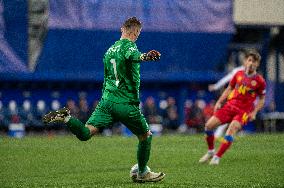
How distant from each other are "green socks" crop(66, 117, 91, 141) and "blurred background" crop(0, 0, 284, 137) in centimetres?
2437

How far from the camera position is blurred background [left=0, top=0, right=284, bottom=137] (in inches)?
1527

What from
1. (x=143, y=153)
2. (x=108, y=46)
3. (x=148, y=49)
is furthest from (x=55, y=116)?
(x=148, y=49)

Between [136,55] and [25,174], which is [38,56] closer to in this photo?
[25,174]

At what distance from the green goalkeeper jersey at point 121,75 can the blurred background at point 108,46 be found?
24297 mm

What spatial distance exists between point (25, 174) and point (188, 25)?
27784 millimetres

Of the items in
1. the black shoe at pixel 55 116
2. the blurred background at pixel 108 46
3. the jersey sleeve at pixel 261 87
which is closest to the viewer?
the black shoe at pixel 55 116

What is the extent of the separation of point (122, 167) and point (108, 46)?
24826 mm

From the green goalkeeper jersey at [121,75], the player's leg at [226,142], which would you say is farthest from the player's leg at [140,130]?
the player's leg at [226,142]

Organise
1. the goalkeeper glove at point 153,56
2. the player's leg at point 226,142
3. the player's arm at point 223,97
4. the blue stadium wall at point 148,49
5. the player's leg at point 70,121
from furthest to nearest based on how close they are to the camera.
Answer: the blue stadium wall at point 148,49
the player's arm at point 223,97
the player's leg at point 226,142
the player's leg at point 70,121
the goalkeeper glove at point 153,56

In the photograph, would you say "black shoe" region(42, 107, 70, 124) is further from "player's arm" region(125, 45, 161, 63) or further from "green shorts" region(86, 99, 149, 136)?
"player's arm" region(125, 45, 161, 63)

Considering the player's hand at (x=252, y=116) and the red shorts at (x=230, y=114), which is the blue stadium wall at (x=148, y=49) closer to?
the red shorts at (x=230, y=114)

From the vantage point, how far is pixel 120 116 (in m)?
12.5

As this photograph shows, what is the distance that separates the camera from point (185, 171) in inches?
601

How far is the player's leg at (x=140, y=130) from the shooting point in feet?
40.9
